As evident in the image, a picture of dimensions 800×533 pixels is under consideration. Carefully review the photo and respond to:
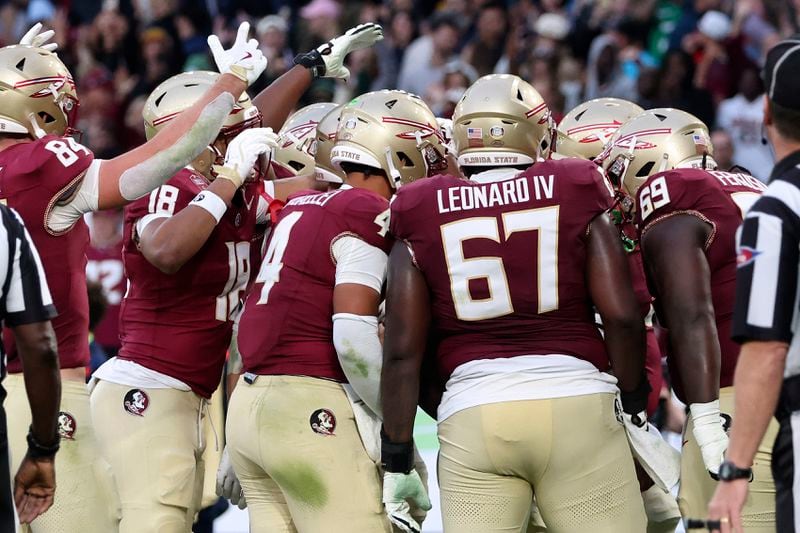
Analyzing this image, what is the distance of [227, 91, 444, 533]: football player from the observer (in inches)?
172

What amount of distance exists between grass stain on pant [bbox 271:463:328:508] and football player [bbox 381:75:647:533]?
13.8 inches

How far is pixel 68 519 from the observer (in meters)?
4.52

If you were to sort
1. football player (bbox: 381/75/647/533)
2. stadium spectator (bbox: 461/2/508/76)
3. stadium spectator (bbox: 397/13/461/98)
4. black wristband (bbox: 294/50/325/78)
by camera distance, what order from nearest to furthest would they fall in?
football player (bbox: 381/75/647/533)
black wristband (bbox: 294/50/325/78)
stadium spectator (bbox: 461/2/508/76)
stadium spectator (bbox: 397/13/461/98)

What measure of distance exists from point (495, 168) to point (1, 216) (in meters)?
1.56

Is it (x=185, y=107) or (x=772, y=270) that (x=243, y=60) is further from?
(x=772, y=270)

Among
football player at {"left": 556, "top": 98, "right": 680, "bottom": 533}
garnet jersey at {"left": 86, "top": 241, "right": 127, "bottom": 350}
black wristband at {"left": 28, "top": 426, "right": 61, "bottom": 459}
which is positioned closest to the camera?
black wristband at {"left": 28, "top": 426, "right": 61, "bottom": 459}

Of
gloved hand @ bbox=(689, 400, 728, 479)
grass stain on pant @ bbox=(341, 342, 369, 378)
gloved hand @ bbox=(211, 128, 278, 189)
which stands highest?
gloved hand @ bbox=(211, 128, 278, 189)

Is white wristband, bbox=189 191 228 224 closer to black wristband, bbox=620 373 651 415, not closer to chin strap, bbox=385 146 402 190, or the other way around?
chin strap, bbox=385 146 402 190

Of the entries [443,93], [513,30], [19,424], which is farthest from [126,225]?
[513,30]

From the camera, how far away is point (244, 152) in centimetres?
474

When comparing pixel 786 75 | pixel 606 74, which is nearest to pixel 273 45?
pixel 606 74

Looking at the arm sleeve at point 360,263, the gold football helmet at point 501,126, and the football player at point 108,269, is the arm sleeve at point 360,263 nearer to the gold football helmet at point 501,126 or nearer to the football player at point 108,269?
the gold football helmet at point 501,126

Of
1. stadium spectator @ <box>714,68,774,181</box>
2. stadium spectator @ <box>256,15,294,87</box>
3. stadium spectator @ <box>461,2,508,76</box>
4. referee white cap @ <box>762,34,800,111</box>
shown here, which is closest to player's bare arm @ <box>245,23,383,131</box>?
referee white cap @ <box>762,34,800,111</box>

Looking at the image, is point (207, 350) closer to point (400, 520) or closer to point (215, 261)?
point (215, 261)
